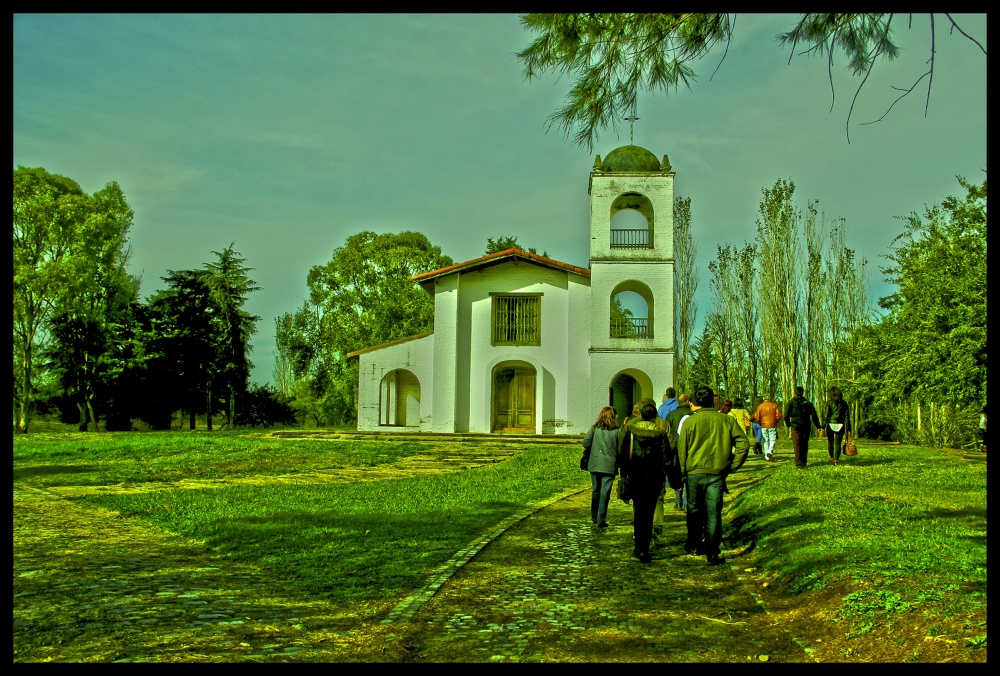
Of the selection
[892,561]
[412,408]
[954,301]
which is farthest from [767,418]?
[412,408]

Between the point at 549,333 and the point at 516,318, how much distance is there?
54.8 inches

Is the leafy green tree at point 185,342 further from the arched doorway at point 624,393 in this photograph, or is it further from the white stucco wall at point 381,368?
the arched doorway at point 624,393

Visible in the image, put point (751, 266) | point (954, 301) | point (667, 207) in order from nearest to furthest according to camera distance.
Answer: point (954, 301)
point (667, 207)
point (751, 266)

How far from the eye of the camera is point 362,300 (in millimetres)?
47219

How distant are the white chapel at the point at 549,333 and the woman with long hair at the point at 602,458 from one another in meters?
19.9

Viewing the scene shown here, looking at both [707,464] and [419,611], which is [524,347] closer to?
[707,464]

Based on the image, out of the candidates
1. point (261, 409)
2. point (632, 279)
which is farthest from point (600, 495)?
point (261, 409)

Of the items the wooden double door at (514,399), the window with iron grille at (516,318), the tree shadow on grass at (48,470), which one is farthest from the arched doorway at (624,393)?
the tree shadow on grass at (48,470)

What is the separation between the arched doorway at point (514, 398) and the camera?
31.8m

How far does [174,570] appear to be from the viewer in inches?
296

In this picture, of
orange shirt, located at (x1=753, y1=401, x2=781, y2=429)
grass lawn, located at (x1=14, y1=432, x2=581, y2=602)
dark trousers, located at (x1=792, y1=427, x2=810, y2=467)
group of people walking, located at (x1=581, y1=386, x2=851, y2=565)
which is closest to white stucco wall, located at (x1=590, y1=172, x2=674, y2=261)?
grass lawn, located at (x1=14, y1=432, x2=581, y2=602)

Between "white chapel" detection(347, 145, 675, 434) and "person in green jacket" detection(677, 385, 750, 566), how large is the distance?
70.3 ft

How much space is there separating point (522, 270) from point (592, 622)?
26424 mm

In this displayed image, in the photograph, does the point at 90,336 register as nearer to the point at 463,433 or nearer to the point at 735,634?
the point at 463,433
